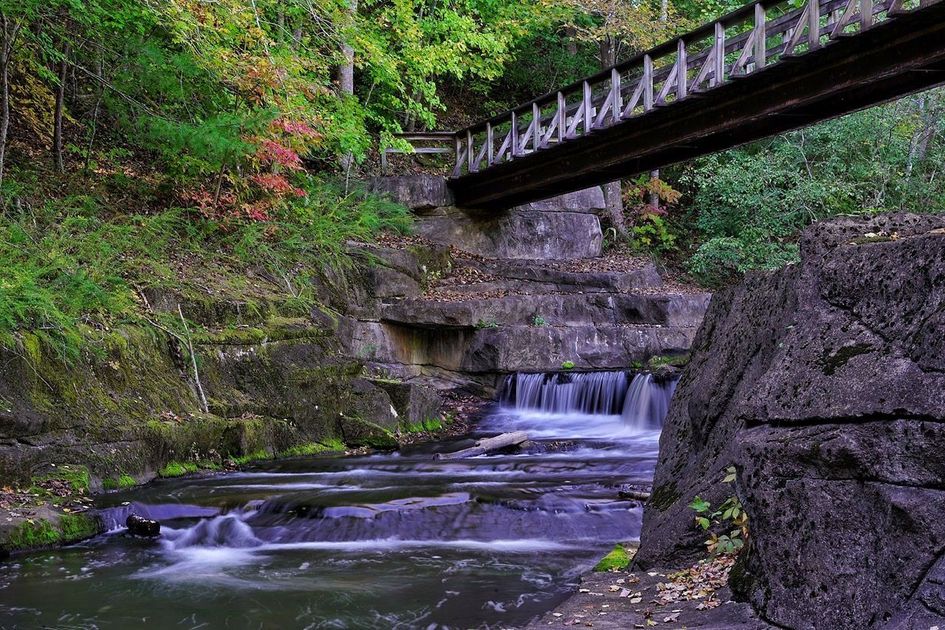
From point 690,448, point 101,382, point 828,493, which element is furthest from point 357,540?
point 828,493

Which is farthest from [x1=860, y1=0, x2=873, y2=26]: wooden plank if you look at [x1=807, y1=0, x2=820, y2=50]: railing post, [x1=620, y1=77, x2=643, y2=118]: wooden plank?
[x1=620, y1=77, x2=643, y2=118]: wooden plank

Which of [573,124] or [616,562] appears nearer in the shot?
[616,562]

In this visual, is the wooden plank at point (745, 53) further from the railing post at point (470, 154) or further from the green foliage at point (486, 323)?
the railing post at point (470, 154)

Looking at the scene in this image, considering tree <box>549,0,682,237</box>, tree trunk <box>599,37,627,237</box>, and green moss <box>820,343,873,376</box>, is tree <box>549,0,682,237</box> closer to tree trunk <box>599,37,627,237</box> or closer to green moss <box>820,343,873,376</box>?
tree trunk <box>599,37,627,237</box>

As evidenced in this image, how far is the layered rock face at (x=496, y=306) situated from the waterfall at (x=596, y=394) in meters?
0.55

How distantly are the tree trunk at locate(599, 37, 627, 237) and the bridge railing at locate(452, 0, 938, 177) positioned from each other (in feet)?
15.2

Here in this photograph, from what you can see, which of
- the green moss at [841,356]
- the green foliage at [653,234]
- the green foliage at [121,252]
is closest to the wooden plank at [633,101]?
the green foliage at [121,252]

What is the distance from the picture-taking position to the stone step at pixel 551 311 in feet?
53.2

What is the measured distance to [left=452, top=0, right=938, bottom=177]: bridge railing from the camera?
11203 millimetres

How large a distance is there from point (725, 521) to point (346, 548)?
153 inches

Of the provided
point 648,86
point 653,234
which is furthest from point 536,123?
point 653,234

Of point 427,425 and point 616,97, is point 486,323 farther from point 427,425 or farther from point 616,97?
point 616,97

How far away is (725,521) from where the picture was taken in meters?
4.89

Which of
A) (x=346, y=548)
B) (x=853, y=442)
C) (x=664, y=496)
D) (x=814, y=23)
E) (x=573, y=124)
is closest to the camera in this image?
(x=853, y=442)
